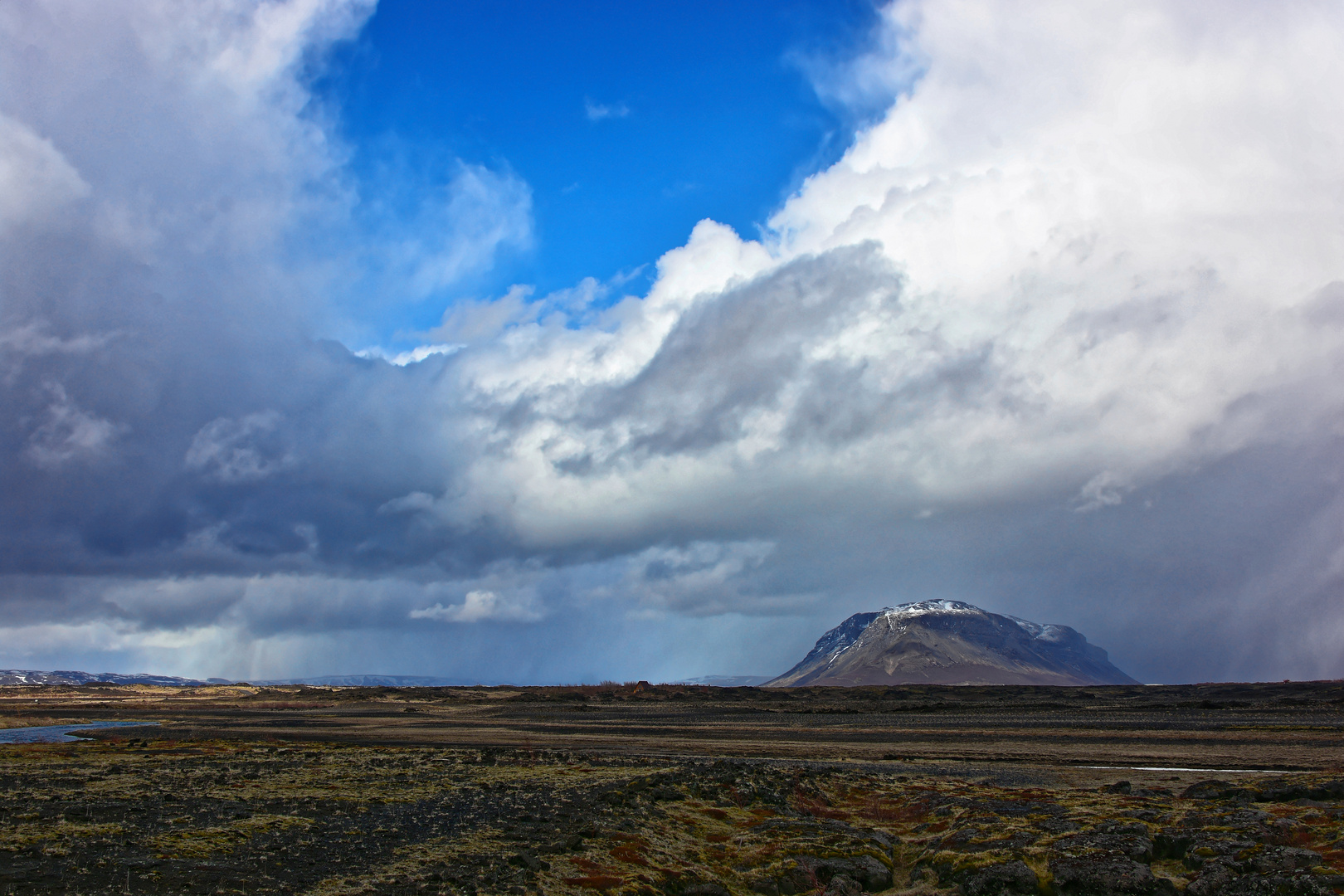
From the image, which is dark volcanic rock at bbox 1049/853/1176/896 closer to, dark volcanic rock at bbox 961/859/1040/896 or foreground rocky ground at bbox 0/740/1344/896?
foreground rocky ground at bbox 0/740/1344/896

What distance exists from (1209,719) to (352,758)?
96.8 m

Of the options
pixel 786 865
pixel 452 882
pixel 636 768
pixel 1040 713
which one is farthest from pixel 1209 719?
pixel 452 882

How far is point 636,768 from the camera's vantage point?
45.9 meters

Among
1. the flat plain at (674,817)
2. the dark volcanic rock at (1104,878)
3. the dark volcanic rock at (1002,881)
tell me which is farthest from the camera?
the dark volcanic rock at (1002,881)

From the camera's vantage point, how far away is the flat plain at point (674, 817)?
20.4 meters

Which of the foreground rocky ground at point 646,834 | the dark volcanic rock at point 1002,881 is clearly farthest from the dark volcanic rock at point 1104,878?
the dark volcanic rock at point 1002,881

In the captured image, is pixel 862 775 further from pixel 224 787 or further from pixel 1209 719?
pixel 1209 719

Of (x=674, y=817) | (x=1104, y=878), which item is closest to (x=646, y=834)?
(x=674, y=817)

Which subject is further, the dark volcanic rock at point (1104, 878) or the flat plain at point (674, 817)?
the flat plain at point (674, 817)

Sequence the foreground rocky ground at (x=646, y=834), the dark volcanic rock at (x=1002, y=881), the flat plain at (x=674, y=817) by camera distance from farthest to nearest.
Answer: the dark volcanic rock at (x=1002, y=881) → the flat plain at (x=674, y=817) → the foreground rocky ground at (x=646, y=834)

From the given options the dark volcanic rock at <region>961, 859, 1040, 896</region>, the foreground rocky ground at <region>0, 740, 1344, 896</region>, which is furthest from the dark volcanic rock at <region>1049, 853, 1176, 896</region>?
the dark volcanic rock at <region>961, 859, 1040, 896</region>

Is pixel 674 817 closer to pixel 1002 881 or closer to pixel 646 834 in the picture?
pixel 646 834

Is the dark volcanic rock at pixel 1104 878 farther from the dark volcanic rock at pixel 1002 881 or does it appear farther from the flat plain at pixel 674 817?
the dark volcanic rock at pixel 1002 881

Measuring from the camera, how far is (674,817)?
96.8 ft
